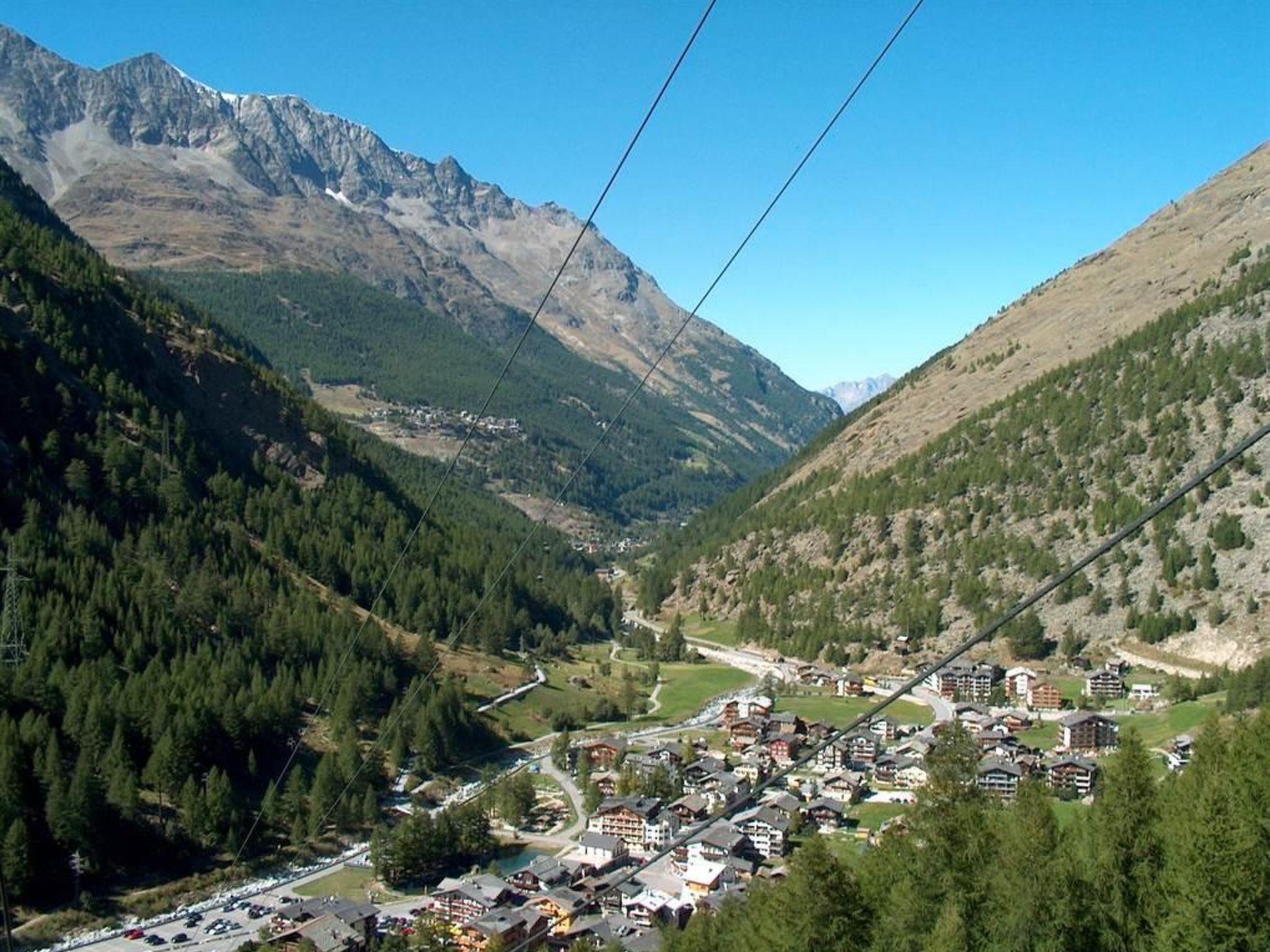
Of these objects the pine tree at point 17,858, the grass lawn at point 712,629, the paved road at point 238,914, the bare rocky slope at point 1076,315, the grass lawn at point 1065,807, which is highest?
the bare rocky slope at point 1076,315

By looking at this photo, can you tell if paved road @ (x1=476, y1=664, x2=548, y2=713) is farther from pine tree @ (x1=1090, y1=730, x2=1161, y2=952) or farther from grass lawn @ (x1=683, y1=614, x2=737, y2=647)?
pine tree @ (x1=1090, y1=730, x2=1161, y2=952)

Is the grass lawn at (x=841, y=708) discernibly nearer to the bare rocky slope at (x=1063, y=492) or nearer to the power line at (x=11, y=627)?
the bare rocky slope at (x=1063, y=492)

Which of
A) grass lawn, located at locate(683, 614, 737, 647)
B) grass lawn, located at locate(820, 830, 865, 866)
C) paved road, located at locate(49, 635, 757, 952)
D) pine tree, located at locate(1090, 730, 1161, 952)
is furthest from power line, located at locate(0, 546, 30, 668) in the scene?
grass lawn, located at locate(683, 614, 737, 647)

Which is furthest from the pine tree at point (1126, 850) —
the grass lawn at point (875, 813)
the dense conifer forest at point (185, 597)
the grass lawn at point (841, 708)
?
the grass lawn at point (841, 708)

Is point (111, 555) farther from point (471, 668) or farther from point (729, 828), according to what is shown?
point (729, 828)

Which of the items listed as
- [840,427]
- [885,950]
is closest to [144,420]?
[885,950]
